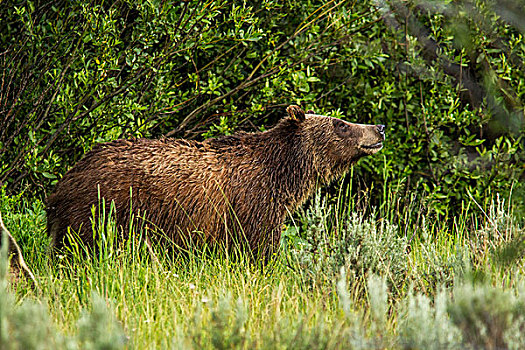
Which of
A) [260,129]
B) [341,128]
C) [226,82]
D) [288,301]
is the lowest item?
[288,301]

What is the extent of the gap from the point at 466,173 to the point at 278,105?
2.05 meters

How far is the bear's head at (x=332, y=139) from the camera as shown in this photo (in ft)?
18.1

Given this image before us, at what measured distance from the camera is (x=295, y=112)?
5.50 meters

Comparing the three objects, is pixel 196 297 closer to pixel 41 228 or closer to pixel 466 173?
pixel 41 228

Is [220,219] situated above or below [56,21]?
below

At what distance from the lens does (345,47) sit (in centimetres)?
636

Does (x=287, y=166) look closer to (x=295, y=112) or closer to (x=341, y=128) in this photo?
(x=295, y=112)

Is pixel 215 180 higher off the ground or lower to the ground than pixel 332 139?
lower

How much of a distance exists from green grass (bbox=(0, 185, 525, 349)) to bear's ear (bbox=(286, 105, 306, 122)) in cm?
120

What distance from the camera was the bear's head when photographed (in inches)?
217

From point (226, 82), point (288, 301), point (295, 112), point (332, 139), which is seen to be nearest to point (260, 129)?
point (226, 82)

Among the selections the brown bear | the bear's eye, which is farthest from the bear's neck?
the bear's eye

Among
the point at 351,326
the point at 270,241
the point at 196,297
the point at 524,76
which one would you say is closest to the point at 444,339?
the point at 351,326

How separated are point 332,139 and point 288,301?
2.23 meters
